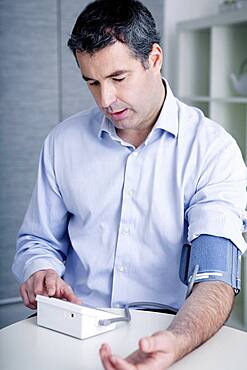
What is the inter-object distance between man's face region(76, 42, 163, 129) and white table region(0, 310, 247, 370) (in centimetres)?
49

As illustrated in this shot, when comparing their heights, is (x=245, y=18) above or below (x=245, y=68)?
above

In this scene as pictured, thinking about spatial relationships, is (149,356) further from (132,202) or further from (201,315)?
(132,202)

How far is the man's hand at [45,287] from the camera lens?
1.48 m

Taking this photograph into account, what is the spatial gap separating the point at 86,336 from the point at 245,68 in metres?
2.22

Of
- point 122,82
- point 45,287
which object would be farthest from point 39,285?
point 122,82

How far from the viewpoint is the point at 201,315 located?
4.27 ft

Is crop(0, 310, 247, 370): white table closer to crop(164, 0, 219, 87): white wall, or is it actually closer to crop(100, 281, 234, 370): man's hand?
crop(100, 281, 234, 370): man's hand

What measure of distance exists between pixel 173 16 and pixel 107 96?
2.18m

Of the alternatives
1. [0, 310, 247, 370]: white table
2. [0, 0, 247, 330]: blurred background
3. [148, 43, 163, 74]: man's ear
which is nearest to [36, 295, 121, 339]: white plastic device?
[0, 310, 247, 370]: white table

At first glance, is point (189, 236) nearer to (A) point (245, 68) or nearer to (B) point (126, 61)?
(B) point (126, 61)

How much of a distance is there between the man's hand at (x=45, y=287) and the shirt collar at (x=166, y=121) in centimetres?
38

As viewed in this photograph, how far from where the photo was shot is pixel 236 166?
163 cm

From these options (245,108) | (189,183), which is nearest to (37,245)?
(189,183)

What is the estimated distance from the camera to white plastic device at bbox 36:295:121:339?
4.18 feet
